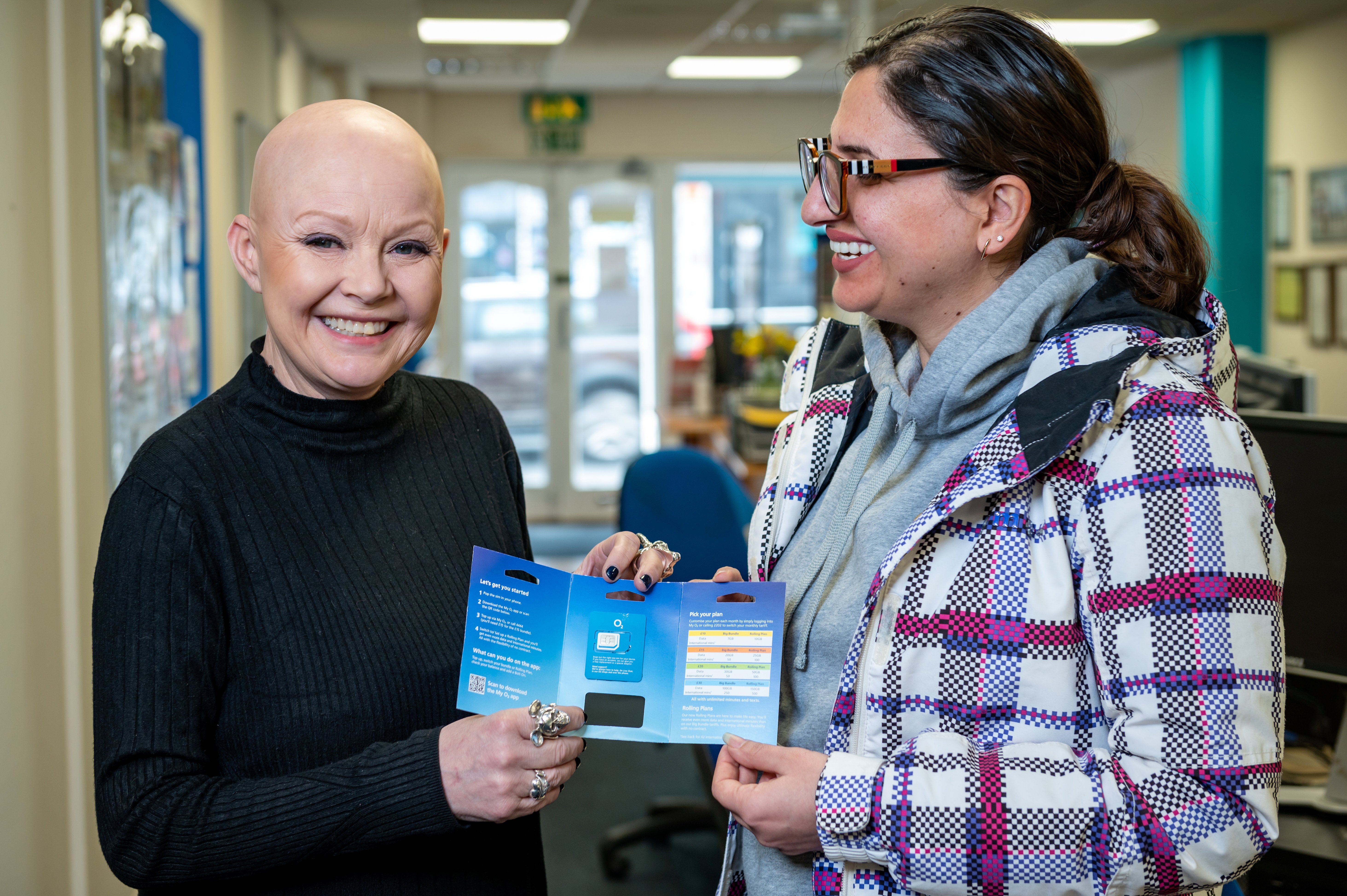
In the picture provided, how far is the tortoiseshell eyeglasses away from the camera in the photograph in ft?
4.17

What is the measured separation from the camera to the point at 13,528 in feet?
6.42

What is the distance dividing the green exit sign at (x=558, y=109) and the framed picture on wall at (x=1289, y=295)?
17.0 ft

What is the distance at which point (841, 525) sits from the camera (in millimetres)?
1342

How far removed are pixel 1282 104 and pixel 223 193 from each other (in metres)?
6.41

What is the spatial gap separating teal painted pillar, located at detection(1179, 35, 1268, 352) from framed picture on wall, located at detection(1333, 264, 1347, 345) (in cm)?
65

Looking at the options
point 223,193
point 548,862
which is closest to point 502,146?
point 223,193

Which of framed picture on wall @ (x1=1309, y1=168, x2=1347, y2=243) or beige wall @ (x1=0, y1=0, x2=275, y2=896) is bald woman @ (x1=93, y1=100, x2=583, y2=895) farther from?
framed picture on wall @ (x1=1309, y1=168, x2=1347, y2=243)

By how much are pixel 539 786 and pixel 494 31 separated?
5931 millimetres

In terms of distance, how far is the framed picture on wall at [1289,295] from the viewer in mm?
6668

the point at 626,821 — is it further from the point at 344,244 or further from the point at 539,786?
the point at 344,244

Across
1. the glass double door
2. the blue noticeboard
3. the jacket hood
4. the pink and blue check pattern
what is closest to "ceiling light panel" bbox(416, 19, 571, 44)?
the glass double door

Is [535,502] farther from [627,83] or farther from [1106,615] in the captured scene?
[1106,615]

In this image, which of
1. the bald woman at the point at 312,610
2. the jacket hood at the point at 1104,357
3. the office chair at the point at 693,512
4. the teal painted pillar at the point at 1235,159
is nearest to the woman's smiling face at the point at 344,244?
the bald woman at the point at 312,610

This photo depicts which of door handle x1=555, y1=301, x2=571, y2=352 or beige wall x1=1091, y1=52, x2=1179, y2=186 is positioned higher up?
beige wall x1=1091, y1=52, x2=1179, y2=186
